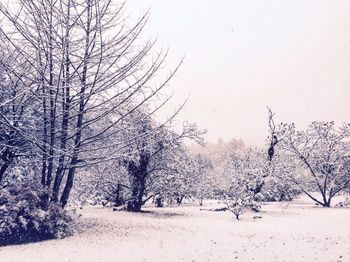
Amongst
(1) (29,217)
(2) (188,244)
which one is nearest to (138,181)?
(1) (29,217)

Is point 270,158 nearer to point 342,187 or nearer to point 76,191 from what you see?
point 342,187

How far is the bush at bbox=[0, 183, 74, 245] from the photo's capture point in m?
10.5

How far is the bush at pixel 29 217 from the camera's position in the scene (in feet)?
34.6

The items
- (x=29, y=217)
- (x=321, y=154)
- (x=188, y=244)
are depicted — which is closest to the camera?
(x=188, y=244)

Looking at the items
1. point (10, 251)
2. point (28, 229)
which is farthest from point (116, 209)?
point (10, 251)

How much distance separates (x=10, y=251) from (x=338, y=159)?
26769 mm

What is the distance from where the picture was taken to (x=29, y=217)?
10984 mm

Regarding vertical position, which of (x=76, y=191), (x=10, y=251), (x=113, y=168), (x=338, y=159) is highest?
(x=338, y=159)

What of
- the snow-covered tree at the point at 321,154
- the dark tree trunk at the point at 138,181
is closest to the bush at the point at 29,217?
the dark tree trunk at the point at 138,181

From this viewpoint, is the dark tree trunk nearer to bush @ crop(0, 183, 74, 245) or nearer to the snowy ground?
the snowy ground

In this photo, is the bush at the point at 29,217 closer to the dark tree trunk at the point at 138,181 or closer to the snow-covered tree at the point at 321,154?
the dark tree trunk at the point at 138,181

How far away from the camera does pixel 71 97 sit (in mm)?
10562

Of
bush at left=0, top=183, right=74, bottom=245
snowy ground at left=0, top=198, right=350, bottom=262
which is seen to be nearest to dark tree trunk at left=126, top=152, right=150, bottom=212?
snowy ground at left=0, top=198, right=350, bottom=262

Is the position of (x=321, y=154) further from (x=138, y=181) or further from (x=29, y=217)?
(x=29, y=217)
